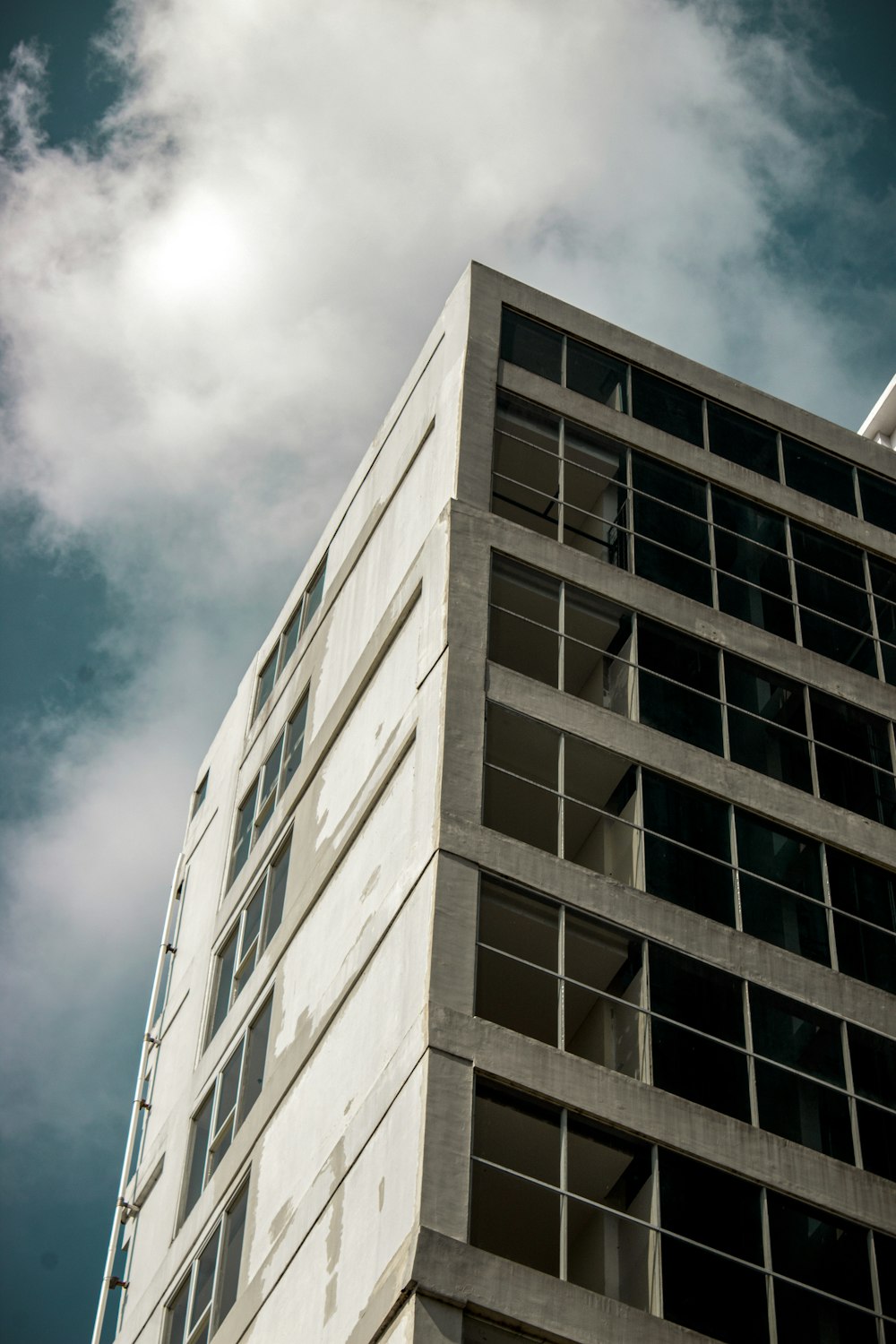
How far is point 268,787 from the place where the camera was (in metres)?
44.4

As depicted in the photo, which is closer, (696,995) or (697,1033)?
(697,1033)

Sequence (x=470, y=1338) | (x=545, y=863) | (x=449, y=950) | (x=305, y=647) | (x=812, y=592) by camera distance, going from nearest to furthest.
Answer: (x=470, y=1338)
(x=449, y=950)
(x=545, y=863)
(x=812, y=592)
(x=305, y=647)

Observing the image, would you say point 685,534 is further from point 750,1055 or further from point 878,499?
point 750,1055

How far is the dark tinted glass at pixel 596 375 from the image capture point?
39812mm

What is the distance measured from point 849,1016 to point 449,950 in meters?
7.15

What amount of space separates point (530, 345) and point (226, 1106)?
54.3 feet

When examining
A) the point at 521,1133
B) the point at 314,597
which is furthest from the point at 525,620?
the point at 314,597

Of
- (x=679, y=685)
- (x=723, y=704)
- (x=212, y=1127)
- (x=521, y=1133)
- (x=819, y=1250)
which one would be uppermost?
(x=723, y=704)

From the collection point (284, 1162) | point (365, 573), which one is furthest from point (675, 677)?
point (284, 1162)

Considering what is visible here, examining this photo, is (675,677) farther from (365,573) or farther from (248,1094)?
(248,1094)

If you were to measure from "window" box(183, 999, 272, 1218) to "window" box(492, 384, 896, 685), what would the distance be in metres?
11.0

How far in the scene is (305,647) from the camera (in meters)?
44.1

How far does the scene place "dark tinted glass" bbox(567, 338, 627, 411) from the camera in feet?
131

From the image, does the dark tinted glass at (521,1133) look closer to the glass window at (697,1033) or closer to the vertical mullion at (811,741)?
the glass window at (697,1033)
